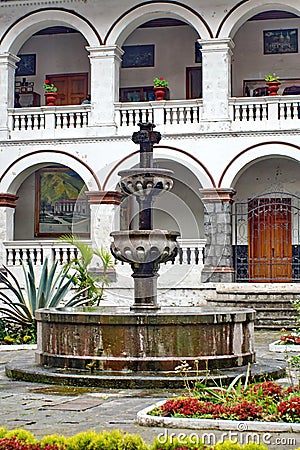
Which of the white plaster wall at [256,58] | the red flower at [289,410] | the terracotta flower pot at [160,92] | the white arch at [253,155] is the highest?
the white plaster wall at [256,58]

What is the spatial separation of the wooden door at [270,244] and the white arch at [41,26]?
5617mm

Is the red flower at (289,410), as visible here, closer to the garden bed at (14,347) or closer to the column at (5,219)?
the garden bed at (14,347)

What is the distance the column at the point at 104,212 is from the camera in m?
17.8

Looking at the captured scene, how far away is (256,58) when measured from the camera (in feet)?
65.2

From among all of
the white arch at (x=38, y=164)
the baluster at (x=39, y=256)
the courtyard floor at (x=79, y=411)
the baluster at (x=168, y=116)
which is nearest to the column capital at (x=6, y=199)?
the white arch at (x=38, y=164)

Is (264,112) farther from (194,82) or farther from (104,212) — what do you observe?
(104,212)

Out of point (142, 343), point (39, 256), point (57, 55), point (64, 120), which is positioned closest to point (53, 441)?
point (142, 343)

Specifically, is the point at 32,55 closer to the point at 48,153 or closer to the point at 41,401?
the point at 48,153

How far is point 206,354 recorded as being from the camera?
812 cm

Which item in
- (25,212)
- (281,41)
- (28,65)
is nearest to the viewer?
(281,41)

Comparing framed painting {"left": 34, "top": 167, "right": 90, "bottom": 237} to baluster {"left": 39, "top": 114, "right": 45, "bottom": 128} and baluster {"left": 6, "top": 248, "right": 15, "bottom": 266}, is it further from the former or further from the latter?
baluster {"left": 6, "top": 248, "right": 15, "bottom": 266}

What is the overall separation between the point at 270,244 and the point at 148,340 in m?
11.7

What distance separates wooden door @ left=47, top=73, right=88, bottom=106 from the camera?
20.7m

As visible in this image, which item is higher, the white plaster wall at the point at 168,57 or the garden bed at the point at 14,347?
the white plaster wall at the point at 168,57
